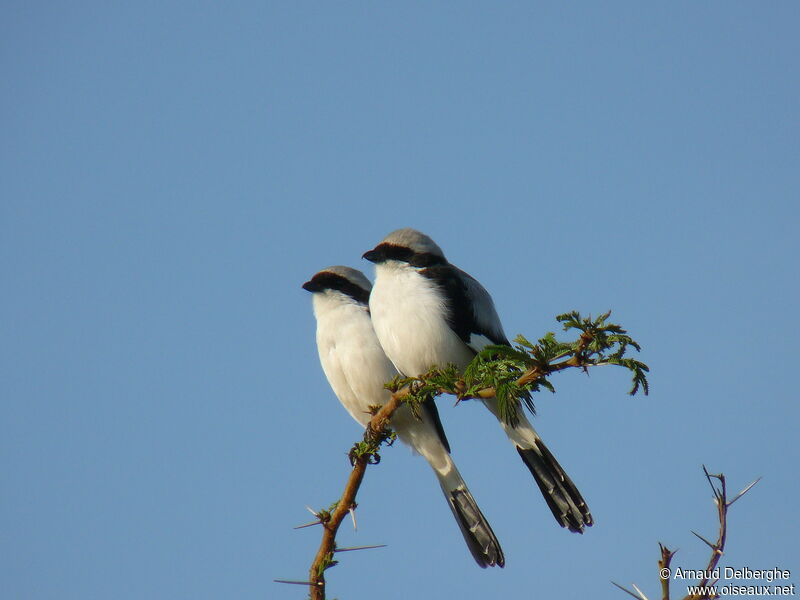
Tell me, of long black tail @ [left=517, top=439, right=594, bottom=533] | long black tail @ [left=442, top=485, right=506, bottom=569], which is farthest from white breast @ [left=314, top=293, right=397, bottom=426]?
long black tail @ [left=517, top=439, right=594, bottom=533]

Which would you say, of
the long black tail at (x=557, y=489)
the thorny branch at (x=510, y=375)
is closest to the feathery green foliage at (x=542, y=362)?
the thorny branch at (x=510, y=375)

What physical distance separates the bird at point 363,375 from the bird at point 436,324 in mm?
690

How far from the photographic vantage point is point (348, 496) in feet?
16.8

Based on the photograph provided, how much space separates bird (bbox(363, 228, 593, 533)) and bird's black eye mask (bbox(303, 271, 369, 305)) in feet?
3.32

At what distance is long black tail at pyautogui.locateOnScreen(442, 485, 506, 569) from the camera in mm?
7547

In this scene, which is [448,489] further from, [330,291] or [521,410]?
[330,291]

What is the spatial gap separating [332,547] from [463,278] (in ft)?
13.3

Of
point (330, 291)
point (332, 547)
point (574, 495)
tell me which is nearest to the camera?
point (332, 547)

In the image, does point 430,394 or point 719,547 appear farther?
point 430,394

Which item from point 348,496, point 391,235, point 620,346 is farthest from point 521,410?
point 620,346

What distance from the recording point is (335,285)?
30.8 feet

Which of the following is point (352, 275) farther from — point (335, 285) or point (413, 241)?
point (413, 241)

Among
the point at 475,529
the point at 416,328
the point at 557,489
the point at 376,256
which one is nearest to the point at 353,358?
the point at 376,256

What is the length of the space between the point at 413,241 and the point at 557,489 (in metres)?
2.56
